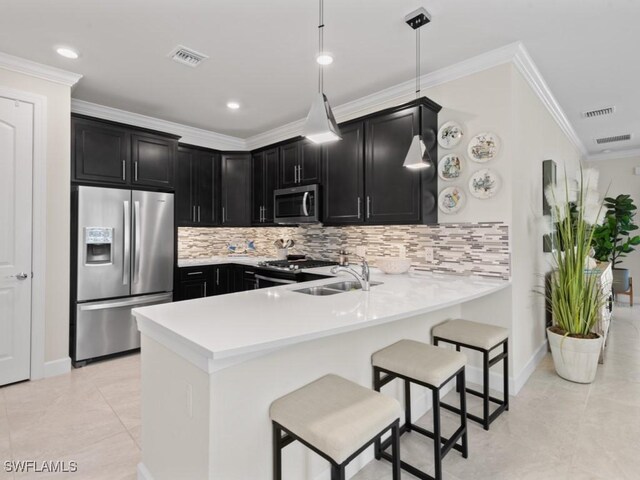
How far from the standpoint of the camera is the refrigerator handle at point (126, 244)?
139 inches

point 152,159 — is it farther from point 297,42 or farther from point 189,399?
point 189,399

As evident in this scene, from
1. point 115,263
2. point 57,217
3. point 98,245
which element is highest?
point 57,217

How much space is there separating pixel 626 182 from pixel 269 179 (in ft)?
19.9

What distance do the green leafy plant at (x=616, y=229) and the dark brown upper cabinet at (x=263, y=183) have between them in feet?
15.7

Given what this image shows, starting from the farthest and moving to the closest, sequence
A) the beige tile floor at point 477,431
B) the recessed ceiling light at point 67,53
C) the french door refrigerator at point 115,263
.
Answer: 1. the french door refrigerator at point 115,263
2. the recessed ceiling light at point 67,53
3. the beige tile floor at point 477,431

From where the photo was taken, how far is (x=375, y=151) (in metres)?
3.24

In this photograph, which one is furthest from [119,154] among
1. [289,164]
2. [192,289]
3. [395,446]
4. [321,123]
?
[395,446]

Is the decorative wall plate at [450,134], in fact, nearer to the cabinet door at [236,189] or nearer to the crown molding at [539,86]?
the crown molding at [539,86]

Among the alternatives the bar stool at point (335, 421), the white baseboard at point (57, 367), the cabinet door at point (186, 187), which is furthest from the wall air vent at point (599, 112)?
the white baseboard at point (57, 367)

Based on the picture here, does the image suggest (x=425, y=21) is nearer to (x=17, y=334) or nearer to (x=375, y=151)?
(x=375, y=151)

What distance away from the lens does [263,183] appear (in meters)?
4.70

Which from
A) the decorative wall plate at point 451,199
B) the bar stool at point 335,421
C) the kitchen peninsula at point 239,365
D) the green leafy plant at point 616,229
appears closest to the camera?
the bar stool at point 335,421

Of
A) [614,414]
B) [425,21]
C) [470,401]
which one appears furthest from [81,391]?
[614,414]

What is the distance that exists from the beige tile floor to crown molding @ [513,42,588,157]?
8.70 feet
